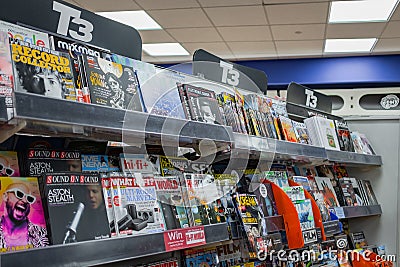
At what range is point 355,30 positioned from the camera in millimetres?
7070

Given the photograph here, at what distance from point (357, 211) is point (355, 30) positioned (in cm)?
485

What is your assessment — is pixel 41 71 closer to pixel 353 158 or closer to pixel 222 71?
pixel 222 71

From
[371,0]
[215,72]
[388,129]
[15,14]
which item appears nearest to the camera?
Result: [15,14]

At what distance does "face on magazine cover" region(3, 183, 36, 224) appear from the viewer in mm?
1138

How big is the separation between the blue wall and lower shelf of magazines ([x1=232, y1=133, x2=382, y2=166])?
19.7 feet

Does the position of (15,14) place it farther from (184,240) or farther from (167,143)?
(184,240)

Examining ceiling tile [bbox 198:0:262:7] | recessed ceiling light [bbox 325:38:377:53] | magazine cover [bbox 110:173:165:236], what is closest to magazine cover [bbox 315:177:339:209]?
magazine cover [bbox 110:173:165:236]

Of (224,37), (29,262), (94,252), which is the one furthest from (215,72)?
(224,37)

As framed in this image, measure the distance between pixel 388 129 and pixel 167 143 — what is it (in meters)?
1.98

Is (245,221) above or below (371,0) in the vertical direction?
below

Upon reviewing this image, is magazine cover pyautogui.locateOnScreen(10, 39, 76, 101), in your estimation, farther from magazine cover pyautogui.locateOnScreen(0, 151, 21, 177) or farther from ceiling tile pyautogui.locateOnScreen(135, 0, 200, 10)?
ceiling tile pyautogui.locateOnScreen(135, 0, 200, 10)

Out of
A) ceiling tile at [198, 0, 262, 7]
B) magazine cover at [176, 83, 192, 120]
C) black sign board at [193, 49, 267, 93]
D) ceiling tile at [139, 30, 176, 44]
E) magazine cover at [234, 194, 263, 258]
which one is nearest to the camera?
magazine cover at [176, 83, 192, 120]

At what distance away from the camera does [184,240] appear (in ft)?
4.70

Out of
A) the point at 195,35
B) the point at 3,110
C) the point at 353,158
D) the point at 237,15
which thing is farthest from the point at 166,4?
the point at 3,110
